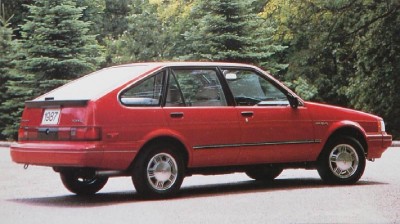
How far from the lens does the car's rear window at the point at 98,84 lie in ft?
34.4

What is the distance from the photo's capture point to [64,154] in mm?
10055

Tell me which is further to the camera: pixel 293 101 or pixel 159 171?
pixel 293 101

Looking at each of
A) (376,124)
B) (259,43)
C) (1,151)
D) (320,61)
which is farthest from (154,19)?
(376,124)

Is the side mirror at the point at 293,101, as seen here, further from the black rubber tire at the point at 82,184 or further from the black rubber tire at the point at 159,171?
the black rubber tire at the point at 82,184

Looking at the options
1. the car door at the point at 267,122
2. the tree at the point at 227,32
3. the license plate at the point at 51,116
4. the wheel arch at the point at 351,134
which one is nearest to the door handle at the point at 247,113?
the car door at the point at 267,122

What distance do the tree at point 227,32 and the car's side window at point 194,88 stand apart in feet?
59.1

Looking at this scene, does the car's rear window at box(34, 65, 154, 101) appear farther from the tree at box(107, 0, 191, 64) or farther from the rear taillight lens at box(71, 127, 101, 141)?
the tree at box(107, 0, 191, 64)

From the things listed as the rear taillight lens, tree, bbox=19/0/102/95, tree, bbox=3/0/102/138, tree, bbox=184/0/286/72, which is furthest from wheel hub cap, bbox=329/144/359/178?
tree, bbox=19/0/102/95

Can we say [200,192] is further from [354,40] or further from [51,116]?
[354,40]

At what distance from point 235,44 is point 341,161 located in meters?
18.1

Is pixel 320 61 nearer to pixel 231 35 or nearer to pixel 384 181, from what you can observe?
pixel 231 35

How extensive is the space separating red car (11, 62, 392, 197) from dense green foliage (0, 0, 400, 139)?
17.6 metres

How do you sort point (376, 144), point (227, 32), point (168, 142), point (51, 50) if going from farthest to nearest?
point (51, 50) < point (227, 32) < point (376, 144) < point (168, 142)

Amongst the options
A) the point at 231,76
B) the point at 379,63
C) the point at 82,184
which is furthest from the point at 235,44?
the point at 82,184
